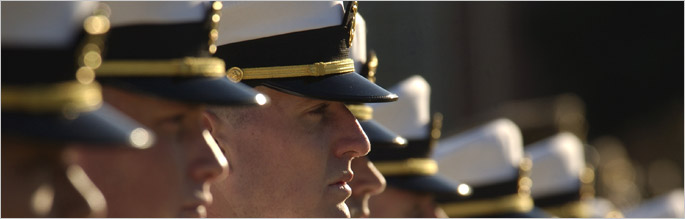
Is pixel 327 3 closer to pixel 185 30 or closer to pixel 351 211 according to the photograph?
pixel 351 211

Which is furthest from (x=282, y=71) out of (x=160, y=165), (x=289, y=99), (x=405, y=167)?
(x=405, y=167)

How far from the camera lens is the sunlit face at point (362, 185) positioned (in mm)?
6742

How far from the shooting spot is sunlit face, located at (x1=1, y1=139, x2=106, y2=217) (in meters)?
3.89

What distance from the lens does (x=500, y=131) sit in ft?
32.4

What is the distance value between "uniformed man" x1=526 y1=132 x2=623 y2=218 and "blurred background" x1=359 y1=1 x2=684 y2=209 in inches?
269

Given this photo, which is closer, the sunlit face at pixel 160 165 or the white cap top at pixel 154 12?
the sunlit face at pixel 160 165

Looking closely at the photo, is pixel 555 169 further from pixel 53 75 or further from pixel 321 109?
pixel 53 75

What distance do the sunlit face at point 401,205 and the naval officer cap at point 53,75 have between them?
3788 mm

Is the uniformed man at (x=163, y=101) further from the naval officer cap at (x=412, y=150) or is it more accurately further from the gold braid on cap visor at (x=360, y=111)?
the naval officer cap at (x=412, y=150)

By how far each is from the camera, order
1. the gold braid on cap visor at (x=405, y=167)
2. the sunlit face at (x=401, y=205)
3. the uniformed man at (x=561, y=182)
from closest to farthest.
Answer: the sunlit face at (x=401, y=205)
the gold braid on cap visor at (x=405, y=167)
the uniformed man at (x=561, y=182)

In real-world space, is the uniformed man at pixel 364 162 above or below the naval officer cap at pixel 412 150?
below

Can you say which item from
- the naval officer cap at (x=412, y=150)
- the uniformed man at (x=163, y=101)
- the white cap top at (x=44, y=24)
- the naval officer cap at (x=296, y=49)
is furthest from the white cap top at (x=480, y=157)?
the white cap top at (x=44, y=24)

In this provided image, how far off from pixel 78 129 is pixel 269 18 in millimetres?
2319

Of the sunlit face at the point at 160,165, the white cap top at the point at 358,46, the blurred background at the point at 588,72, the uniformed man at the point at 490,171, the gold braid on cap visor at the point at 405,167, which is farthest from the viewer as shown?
the blurred background at the point at 588,72
